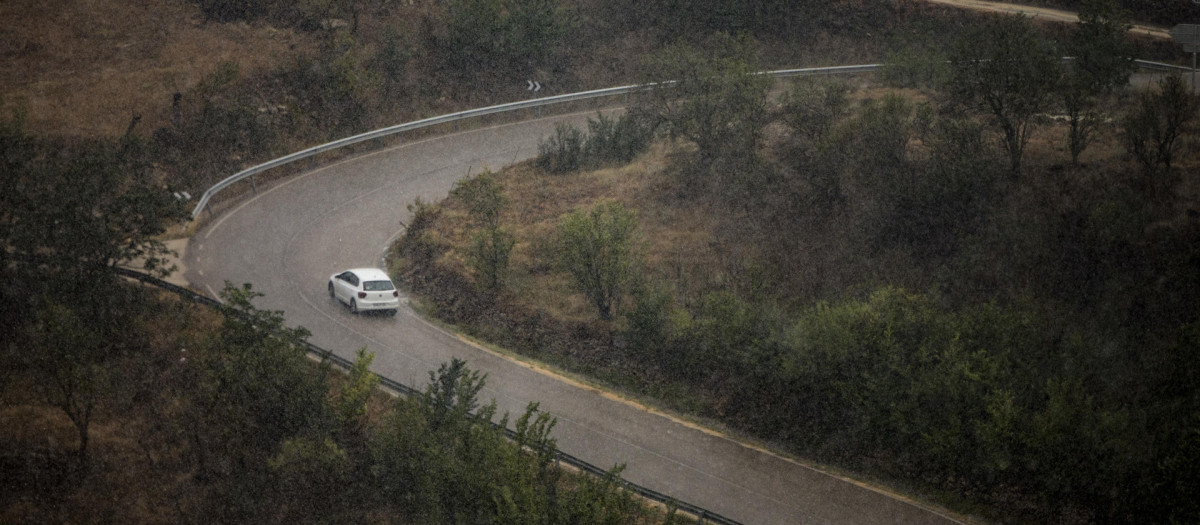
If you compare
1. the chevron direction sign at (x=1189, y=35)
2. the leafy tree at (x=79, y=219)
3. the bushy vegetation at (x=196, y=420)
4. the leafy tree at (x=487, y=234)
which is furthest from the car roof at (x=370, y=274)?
the chevron direction sign at (x=1189, y=35)

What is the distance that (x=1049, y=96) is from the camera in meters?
33.2

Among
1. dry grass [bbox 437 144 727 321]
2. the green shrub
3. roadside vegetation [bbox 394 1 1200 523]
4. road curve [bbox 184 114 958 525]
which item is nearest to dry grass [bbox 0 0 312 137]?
road curve [bbox 184 114 958 525]

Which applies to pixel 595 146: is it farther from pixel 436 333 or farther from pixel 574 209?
pixel 436 333

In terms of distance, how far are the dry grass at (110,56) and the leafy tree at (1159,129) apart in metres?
36.5

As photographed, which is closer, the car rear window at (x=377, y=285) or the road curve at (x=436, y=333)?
the road curve at (x=436, y=333)

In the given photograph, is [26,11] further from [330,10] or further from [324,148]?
[324,148]

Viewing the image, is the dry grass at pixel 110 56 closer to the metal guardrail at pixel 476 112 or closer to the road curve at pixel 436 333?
the metal guardrail at pixel 476 112

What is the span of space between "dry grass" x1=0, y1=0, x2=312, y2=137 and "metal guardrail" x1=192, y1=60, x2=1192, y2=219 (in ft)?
19.3

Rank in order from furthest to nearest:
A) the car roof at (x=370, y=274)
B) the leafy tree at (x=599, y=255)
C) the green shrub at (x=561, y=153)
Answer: the green shrub at (x=561, y=153) < the leafy tree at (x=599, y=255) < the car roof at (x=370, y=274)

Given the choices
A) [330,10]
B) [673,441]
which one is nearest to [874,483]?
[673,441]

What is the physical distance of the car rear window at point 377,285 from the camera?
90.3 feet

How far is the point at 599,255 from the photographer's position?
2848cm

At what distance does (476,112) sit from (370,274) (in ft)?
51.7

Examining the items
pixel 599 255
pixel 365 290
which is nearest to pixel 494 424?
pixel 365 290
